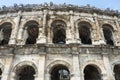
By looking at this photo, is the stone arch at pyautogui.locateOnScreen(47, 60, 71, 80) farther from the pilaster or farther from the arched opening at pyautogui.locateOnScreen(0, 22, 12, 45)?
the arched opening at pyautogui.locateOnScreen(0, 22, 12, 45)

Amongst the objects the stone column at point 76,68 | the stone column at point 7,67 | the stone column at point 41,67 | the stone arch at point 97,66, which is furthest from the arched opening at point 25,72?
the stone arch at point 97,66

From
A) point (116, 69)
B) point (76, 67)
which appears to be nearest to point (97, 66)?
point (76, 67)

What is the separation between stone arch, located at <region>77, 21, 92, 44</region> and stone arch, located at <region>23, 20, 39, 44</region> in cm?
376

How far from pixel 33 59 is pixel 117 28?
26.1 ft

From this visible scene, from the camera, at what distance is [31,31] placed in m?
16.9

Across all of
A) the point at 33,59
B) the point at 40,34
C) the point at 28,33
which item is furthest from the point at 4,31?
the point at 33,59

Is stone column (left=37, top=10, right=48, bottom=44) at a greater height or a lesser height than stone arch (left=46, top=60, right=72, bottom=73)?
greater

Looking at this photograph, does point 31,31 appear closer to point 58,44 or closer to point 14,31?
point 14,31

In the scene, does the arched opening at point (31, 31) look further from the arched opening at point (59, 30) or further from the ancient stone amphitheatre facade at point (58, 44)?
the arched opening at point (59, 30)

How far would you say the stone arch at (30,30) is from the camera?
15.9 m

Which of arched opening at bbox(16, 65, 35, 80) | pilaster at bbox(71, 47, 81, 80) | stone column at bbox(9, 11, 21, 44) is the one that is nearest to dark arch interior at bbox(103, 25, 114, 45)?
pilaster at bbox(71, 47, 81, 80)

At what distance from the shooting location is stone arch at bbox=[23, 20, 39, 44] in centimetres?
1585

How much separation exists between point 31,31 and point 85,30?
4.79 meters

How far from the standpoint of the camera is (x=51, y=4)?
17312 millimetres
